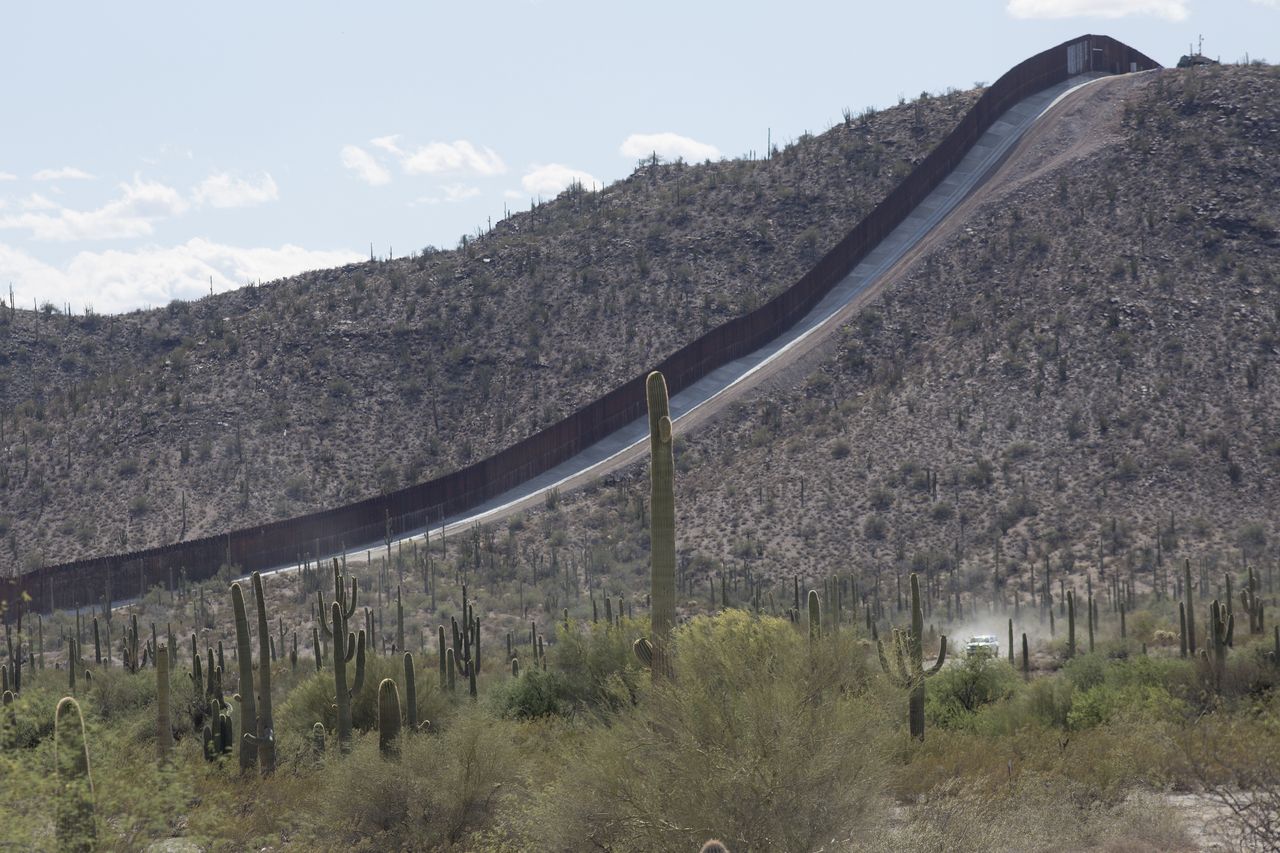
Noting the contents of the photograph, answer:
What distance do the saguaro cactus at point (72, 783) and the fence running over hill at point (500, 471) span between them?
27770mm

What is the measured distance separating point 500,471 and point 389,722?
4117 cm

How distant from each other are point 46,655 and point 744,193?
52707 mm

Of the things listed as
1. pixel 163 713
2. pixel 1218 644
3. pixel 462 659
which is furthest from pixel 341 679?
pixel 1218 644

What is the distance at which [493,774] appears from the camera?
18.3 metres

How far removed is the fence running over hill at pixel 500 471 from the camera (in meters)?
49.6

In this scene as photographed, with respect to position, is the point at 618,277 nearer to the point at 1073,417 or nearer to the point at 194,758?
the point at 1073,417

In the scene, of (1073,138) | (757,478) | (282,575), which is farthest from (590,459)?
(1073,138)

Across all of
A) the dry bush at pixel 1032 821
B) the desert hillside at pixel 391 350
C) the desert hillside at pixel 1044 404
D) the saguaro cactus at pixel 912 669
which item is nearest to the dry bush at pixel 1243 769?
the dry bush at pixel 1032 821

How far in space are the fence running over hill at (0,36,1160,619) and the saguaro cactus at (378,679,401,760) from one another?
24345 millimetres

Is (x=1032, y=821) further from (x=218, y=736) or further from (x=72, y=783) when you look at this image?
(x=218, y=736)

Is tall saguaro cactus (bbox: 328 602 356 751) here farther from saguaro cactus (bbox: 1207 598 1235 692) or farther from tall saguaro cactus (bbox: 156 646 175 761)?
saguaro cactus (bbox: 1207 598 1235 692)

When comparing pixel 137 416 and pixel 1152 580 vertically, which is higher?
pixel 137 416

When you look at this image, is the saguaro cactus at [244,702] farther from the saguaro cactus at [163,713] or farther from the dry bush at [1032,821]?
the dry bush at [1032,821]

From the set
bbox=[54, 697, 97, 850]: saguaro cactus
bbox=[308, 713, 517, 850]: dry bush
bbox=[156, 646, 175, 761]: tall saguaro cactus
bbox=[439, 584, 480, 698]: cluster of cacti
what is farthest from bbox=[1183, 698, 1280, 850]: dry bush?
bbox=[156, 646, 175, 761]: tall saguaro cactus
